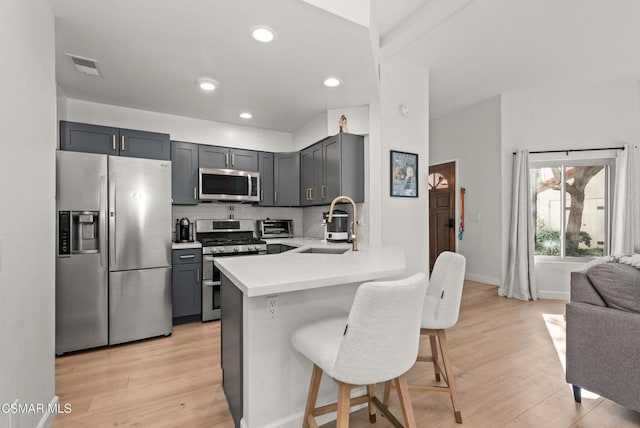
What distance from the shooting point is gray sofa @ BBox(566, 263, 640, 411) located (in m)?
1.64

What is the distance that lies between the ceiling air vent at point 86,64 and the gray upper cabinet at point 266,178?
2.05 meters

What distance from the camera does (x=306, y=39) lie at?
2.16 m

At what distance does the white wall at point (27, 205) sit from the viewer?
1.25 metres

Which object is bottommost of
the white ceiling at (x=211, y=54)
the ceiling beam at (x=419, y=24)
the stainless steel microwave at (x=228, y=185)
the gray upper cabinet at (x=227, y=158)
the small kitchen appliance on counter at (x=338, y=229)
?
the small kitchen appliance on counter at (x=338, y=229)

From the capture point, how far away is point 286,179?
4414mm

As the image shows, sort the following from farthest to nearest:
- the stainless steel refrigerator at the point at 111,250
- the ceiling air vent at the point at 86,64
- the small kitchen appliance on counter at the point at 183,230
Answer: the small kitchen appliance on counter at the point at 183,230, the stainless steel refrigerator at the point at 111,250, the ceiling air vent at the point at 86,64

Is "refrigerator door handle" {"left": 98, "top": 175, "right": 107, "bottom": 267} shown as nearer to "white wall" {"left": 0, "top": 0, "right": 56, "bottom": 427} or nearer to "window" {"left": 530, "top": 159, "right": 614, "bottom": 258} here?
"white wall" {"left": 0, "top": 0, "right": 56, "bottom": 427}

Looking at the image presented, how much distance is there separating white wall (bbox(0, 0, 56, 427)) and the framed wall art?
9.93ft

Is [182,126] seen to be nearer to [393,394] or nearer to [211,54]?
[211,54]

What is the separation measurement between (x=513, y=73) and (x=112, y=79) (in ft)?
15.2

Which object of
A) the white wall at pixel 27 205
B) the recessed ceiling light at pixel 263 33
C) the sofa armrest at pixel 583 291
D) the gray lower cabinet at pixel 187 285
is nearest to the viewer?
the white wall at pixel 27 205

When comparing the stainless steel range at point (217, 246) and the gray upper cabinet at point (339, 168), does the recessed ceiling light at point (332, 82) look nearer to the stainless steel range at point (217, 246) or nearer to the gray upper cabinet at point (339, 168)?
the gray upper cabinet at point (339, 168)

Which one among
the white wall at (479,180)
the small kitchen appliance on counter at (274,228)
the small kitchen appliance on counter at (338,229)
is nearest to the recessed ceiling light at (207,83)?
the small kitchen appliance on counter at (338,229)

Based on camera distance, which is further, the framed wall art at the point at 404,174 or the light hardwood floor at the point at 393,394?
the framed wall art at the point at 404,174
